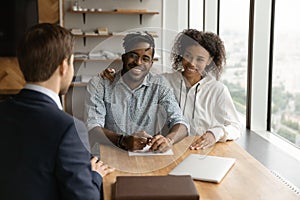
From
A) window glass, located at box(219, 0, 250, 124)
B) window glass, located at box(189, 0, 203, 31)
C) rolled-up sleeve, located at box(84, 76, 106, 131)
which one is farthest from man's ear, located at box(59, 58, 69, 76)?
window glass, located at box(189, 0, 203, 31)

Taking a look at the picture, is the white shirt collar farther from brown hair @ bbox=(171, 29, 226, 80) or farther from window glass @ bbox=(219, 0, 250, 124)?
window glass @ bbox=(219, 0, 250, 124)

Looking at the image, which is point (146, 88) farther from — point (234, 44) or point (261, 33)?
point (234, 44)

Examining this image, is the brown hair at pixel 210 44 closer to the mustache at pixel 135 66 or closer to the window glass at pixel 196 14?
the mustache at pixel 135 66

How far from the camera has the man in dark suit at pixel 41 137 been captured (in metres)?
1.06

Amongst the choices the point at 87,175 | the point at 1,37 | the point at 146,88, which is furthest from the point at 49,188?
the point at 1,37

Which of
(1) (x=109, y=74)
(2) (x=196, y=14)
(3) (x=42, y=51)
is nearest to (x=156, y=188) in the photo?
(3) (x=42, y=51)

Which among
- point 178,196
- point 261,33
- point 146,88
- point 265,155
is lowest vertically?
point 265,155

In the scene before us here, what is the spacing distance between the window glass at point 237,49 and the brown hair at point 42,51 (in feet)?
6.29

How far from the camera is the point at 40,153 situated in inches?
41.6

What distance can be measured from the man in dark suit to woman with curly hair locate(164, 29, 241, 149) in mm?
735

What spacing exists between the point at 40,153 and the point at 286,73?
1753mm

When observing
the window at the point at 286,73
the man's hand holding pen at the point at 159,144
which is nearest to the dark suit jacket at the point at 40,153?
the man's hand holding pen at the point at 159,144

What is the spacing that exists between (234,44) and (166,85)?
161cm

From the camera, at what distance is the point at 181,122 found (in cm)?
178
